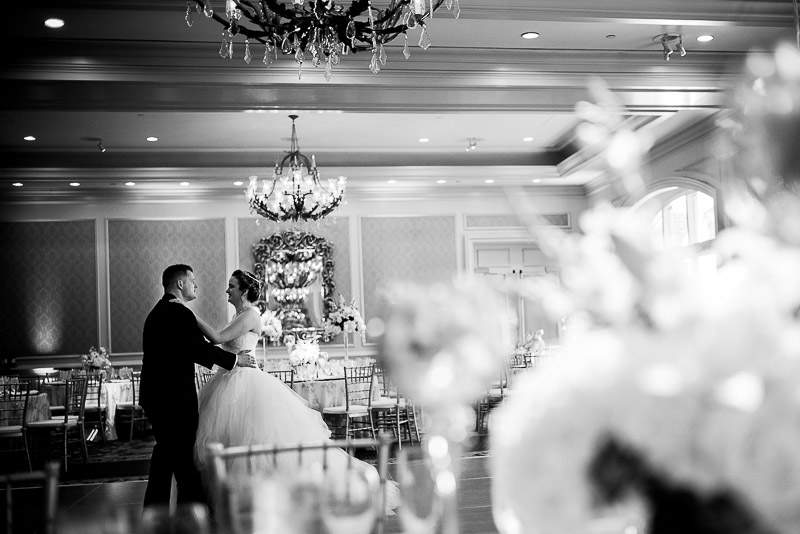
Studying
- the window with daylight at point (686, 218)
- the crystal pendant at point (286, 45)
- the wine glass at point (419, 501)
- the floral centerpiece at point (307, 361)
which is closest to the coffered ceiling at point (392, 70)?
the window with daylight at point (686, 218)

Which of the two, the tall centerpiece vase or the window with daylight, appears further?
the window with daylight

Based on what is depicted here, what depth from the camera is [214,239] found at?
12102 mm

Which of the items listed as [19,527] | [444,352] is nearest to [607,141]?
[444,352]

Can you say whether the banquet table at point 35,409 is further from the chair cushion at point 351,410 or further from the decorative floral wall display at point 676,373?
the decorative floral wall display at point 676,373

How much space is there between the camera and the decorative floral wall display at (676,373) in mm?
800

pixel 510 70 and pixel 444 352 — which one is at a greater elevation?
pixel 510 70

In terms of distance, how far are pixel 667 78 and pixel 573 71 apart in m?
1.03

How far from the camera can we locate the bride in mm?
4965

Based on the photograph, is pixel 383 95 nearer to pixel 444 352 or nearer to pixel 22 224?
pixel 444 352

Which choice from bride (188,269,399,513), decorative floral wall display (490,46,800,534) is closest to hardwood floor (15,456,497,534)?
bride (188,269,399,513)

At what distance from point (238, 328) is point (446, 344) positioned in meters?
4.18

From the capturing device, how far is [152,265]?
11.9 m

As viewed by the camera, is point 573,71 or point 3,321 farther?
point 3,321

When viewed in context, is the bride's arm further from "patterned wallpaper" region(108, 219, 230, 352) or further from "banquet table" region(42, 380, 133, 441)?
"patterned wallpaper" region(108, 219, 230, 352)
